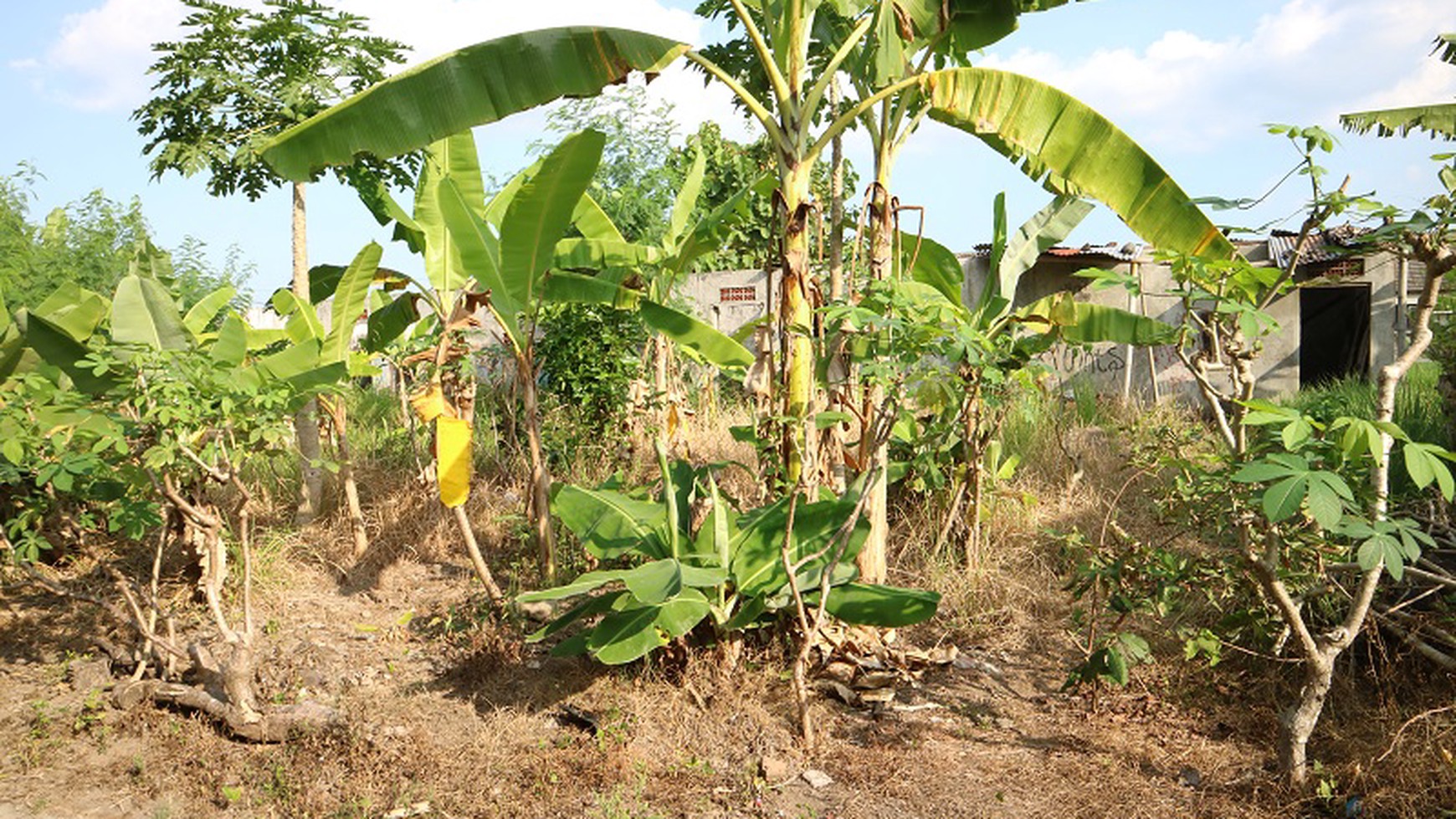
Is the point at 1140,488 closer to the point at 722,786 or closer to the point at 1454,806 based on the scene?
the point at 1454,806

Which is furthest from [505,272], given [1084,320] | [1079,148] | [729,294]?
[729,294]

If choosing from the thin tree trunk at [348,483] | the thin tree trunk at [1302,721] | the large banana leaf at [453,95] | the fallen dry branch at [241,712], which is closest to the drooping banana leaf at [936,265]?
the large banana leaf at [453,95]

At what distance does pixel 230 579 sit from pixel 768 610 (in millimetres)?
3206

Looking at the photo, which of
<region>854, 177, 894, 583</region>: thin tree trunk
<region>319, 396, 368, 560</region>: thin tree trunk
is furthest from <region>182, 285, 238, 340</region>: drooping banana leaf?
<region>854, 177, 894, 583</region>: thin tree trunk

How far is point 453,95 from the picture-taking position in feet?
15.7

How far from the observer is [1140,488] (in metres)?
7.30

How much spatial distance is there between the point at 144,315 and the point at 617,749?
128 inches

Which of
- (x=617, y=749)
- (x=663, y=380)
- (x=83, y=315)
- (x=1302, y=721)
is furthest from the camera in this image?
(x=663, y=380)

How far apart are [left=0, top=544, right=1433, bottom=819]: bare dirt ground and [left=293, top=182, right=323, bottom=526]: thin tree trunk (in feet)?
5.68

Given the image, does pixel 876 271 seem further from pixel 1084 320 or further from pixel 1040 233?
pixel 1040 233

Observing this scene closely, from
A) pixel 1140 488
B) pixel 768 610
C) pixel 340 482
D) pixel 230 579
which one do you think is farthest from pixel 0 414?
pixel 1140 488

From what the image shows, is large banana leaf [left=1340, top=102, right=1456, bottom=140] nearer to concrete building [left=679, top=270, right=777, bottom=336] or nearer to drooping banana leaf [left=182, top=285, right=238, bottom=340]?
concrete building [left=679, top=270, right=777, bottom=336]

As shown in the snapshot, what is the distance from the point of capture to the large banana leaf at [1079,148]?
489 cm

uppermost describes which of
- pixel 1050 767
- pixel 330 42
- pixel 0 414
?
pixel 330 42
